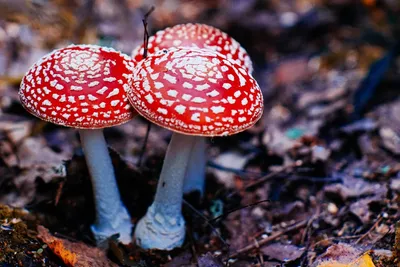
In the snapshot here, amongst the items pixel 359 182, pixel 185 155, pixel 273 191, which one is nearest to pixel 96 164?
pixel 185 155

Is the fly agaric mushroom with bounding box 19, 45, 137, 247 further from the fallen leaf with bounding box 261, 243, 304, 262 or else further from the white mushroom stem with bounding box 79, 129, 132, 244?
the fallen leaf with bounding box 261, 243, 304, 262

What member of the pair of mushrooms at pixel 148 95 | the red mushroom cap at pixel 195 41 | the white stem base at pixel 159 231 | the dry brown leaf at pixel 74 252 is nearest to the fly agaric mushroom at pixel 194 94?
the pair of mushrooms at pixel 148 95

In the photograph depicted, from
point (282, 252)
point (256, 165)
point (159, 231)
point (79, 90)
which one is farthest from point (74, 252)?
point (256, 165)

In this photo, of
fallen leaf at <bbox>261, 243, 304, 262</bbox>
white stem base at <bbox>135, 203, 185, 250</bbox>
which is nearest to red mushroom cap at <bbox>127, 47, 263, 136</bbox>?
white stem base at <bbox>135, 203, 185, 250</bbox>

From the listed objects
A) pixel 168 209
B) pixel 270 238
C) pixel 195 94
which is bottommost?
pixel 270 238

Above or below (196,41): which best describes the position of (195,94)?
below

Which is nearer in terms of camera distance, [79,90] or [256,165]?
[79,90]

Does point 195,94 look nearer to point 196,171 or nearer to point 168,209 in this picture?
point 168,209
